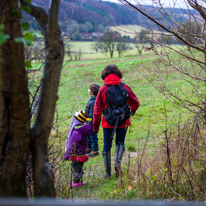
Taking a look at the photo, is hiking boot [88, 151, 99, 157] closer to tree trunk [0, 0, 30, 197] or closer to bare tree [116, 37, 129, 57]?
tree trunk [0, 0, 30, 197]

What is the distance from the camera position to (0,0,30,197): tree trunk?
155cm

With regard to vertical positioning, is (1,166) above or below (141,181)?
above

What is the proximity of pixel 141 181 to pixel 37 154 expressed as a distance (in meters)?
1.92

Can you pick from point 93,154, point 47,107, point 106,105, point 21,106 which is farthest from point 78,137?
point 21,106

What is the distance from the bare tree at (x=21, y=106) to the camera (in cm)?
156

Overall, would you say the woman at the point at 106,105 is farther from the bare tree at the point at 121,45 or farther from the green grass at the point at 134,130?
the bare tree at the point at 121,45

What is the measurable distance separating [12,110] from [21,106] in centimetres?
6

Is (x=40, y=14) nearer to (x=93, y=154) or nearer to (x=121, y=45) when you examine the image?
(x=93, y=154)

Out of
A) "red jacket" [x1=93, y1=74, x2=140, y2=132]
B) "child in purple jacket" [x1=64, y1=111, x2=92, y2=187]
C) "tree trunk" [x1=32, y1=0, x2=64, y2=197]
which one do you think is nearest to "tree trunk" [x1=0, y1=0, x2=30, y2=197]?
"tree trunk" [x1=32, y1=0, x2=64, y2=197]

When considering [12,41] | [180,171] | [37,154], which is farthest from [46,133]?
[180,171]

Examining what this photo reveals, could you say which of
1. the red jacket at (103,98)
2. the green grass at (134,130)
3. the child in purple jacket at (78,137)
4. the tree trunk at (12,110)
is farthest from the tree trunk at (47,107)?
the red jacket at (103,98)

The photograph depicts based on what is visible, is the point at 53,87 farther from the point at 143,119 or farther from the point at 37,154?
the point at 143,119

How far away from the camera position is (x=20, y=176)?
1.67 metres

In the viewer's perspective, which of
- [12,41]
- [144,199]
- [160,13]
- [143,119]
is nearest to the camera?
[12,41]
